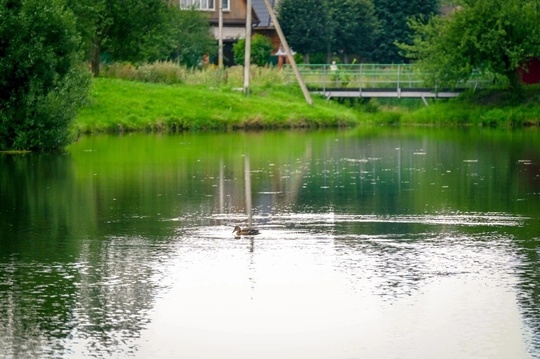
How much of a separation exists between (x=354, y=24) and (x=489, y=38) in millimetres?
28963

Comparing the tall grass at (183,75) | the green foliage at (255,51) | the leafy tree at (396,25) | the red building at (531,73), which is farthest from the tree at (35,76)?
the leafy tree at (396,25)

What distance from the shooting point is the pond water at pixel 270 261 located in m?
14.1

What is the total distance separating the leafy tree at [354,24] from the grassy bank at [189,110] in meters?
26.9

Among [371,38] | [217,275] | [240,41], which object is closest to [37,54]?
[217,275]

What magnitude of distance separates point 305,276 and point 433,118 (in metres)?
46.3

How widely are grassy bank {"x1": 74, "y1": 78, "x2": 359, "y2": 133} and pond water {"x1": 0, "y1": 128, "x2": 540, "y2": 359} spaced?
20.1 meters

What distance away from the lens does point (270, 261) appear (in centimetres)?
1891

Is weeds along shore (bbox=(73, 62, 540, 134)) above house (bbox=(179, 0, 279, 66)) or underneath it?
underneath

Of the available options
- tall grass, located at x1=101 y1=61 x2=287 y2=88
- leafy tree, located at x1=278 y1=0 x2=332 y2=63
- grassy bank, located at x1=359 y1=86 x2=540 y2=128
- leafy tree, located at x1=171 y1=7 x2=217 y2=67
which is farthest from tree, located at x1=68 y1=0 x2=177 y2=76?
leafy tree, located at x1=278 y1=0 x2=332 y2=63

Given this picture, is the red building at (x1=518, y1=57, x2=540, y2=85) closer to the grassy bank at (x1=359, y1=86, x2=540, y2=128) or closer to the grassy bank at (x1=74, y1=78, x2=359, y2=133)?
the grassy bank at (x1=359, y1=86, x2=540, y2=128)

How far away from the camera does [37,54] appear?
1588 inches

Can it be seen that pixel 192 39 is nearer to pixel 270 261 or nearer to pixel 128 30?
pixel 128 30

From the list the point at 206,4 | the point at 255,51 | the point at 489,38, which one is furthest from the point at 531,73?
Result: the point at 206,4

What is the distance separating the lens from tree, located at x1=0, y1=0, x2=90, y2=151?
40.2m
